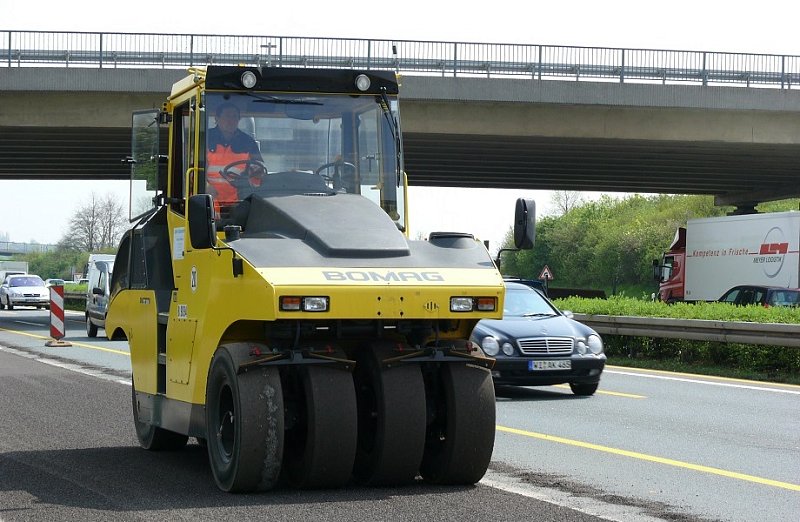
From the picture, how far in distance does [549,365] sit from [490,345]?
2.45 ft

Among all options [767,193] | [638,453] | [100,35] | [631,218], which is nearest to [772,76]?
[767,193]

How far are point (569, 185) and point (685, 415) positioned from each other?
134ft

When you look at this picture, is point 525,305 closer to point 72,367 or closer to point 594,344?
point 594,344

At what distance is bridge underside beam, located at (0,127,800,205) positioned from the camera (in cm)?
4066

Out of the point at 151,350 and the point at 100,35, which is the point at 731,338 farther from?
the point at 100,35

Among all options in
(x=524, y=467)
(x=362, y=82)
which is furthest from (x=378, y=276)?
(x=524, y=467)

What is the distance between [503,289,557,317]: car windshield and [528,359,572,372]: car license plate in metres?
1.38

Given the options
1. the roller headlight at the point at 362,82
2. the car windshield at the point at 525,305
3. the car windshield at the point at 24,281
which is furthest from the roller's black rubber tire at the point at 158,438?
the car windshield at the point at 24,281

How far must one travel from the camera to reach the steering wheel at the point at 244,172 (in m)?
9.05

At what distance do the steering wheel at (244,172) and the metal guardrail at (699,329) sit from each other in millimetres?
12168

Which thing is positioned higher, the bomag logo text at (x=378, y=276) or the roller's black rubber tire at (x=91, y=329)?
the bomag logo text at (x=378, y=276)

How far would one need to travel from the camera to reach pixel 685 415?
13.6 m

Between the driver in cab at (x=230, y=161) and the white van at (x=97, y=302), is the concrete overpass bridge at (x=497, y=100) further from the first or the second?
the driver in cab at (x=230, y=161)

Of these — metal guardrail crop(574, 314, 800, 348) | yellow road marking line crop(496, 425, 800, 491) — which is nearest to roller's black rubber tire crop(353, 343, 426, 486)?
yellow road marking line crop(496, 425, 800, 491)
